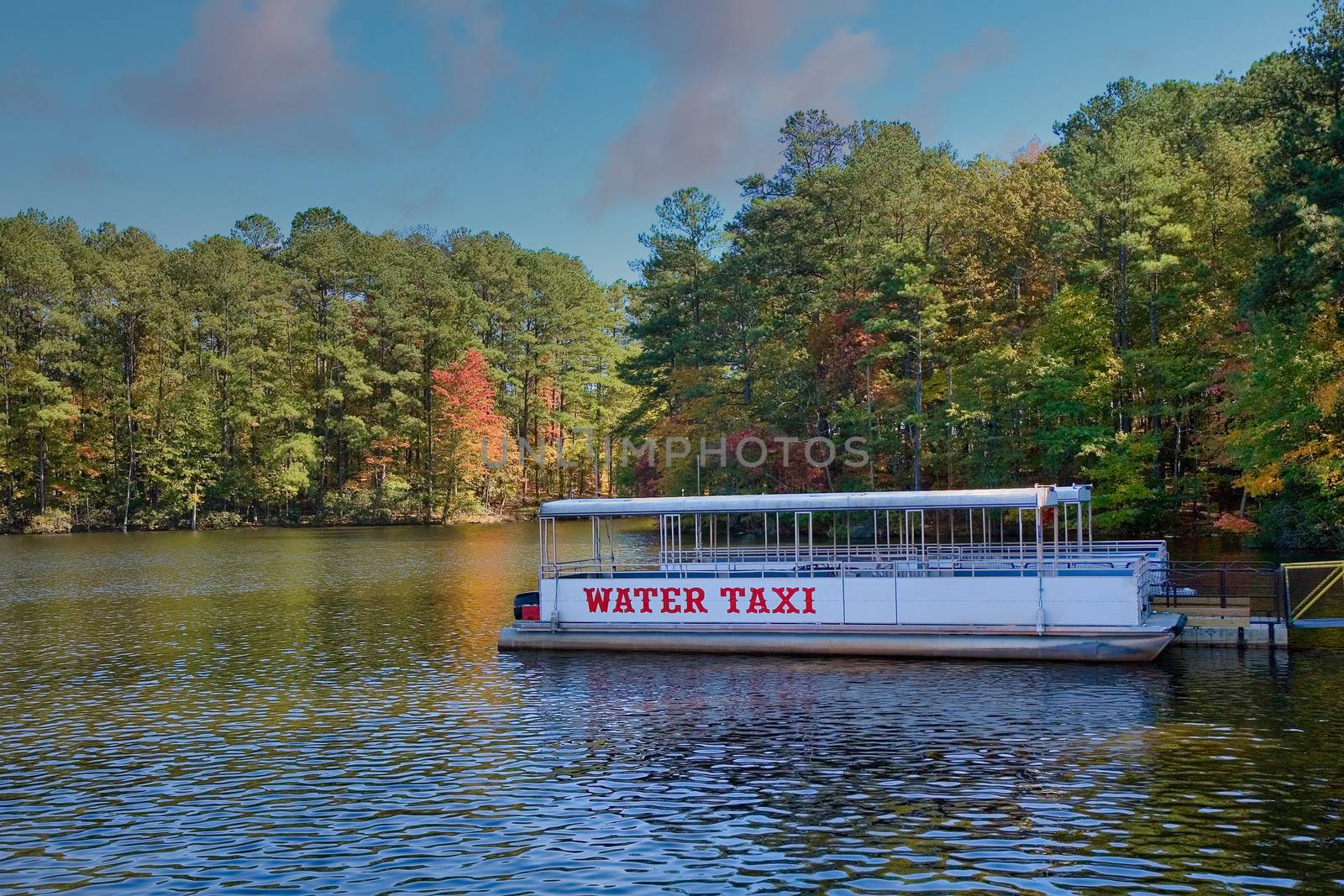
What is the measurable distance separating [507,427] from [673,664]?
98.5m

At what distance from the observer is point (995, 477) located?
6719cm

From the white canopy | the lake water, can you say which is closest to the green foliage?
the lake water

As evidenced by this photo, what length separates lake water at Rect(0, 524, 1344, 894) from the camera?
1472 cm

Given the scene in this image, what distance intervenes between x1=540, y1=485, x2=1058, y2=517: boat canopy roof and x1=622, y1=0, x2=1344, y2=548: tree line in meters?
16.6

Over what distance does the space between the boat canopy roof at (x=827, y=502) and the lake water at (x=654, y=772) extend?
13.6ft

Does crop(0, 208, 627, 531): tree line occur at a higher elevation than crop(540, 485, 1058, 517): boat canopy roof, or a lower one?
higher

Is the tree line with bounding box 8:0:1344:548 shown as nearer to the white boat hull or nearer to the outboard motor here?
the white boat hull

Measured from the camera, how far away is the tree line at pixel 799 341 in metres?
53.7

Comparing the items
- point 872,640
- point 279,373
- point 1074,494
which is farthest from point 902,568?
point 279,373

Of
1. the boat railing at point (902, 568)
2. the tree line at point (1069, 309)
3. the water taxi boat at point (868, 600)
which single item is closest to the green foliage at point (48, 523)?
the tree line at point (1069, 309)

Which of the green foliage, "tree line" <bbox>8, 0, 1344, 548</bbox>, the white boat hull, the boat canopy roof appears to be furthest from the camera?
the green foliage

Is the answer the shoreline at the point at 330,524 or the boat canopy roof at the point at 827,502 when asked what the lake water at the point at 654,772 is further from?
the shoreline at the point at 330,524

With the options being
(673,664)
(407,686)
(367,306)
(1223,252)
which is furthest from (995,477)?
(367,306)

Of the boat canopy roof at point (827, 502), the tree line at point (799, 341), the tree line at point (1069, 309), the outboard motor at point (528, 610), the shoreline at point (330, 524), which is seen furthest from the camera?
the shoreline at point (330, 524)
